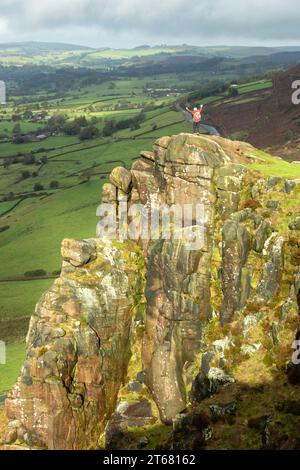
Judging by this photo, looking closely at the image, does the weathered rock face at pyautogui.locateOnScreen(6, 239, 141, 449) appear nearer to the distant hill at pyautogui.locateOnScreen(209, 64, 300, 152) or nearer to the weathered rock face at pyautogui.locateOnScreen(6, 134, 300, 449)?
the weathered rock face at pyautogui.locateOnScreen(6, 134, 300, 449)

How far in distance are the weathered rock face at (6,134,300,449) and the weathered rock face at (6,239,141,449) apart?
0.09 m

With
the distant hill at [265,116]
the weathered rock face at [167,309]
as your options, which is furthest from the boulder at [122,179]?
the distant hill at [265,116]

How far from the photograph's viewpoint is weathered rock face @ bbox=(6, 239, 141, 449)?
43844 mm

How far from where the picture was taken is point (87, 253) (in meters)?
47.4

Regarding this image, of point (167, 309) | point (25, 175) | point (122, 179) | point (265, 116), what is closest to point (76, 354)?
point (167, 309)

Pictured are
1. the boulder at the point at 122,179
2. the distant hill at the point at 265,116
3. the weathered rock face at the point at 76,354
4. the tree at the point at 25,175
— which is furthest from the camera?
the tree at the point at 25,175

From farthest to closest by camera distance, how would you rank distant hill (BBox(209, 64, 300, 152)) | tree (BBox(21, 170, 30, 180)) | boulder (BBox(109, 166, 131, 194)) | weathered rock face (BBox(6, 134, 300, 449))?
tree (BBox(21, 170, 30, 180)) → distant hill (BBox(209, 64, 300, 152)) → boulder (BBox(109, 166, 131, 194)) → weathered rock face (BBox(6, 134, 300, 449))

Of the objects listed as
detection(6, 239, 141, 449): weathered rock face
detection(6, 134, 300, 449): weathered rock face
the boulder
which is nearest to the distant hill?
the boulder

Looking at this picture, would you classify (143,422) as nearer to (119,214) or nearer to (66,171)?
(119,214)

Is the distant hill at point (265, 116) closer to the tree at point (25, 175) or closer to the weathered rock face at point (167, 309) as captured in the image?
the weathered rock face at point (167, 309)

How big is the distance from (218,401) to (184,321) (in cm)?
910

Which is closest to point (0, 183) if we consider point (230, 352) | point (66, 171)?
point (66, 171)

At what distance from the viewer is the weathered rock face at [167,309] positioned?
4119 cm

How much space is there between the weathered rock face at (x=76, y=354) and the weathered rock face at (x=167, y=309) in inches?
3.7
